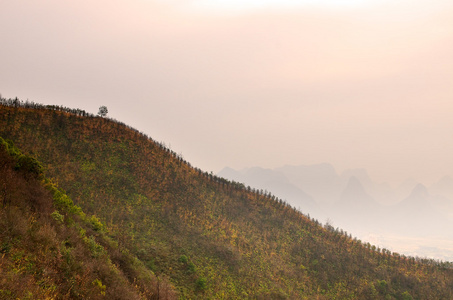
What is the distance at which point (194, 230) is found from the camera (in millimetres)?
39875

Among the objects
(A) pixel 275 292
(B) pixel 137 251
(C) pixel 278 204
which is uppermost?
(C) pixel 278 204

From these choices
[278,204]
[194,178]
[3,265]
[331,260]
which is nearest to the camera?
[3,265]

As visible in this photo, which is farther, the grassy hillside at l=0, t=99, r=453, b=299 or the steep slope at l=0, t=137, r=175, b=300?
the grassy hillside at l=0, t=99, r=453, b=299

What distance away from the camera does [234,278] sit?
1286 inches

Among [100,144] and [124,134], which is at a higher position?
[124,134]

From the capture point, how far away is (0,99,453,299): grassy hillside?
31.9 metres

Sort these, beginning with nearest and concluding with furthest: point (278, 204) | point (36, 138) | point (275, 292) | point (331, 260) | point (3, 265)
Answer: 1. point (3, 265)
2. point (275, 292)
3. point (36, 138)
4. point (331, 260)
5. point (278, 204)

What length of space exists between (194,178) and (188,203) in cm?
1025

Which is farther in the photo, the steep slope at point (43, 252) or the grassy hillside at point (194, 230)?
the grassy hillside at point (194, 230)

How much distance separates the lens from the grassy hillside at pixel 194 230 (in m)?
31.9

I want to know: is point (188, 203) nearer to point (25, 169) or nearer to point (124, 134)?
point (124, 134)

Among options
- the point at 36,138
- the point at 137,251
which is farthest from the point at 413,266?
the point at 36,138

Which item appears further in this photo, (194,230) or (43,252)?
(194,230)

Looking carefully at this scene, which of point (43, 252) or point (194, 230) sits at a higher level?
point (43, 252)
